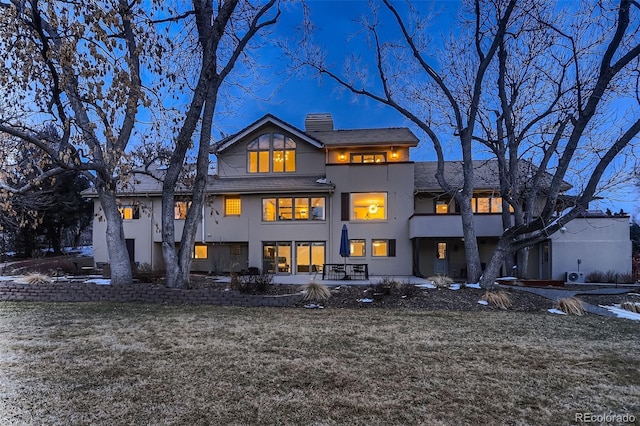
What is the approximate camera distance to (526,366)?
503cm

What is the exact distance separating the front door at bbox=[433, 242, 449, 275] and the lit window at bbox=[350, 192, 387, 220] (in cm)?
327

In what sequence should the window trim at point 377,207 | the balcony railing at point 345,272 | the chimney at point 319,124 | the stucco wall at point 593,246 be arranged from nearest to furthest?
the stucco wall at point 593,246 < the balcony railing at point 345,272 < the window trim at point 377,207 < the chimney at point 319,124

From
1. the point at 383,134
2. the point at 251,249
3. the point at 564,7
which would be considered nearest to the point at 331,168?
the point at 383,134

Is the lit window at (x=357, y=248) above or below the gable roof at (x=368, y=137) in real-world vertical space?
below

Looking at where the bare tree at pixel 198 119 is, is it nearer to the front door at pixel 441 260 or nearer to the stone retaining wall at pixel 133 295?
the stone retaining wall at pixel 133 295

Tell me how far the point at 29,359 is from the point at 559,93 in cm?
1527

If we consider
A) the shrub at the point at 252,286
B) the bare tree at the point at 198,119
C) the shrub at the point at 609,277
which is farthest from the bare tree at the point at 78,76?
the shrub at the point at 609,277

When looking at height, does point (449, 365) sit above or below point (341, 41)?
below

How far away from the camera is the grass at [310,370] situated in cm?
356

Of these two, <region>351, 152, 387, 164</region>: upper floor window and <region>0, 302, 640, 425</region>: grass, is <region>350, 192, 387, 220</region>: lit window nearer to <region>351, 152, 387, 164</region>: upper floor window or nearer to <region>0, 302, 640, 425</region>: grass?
<region>351, 152, 387, 164</region>: upper floor window

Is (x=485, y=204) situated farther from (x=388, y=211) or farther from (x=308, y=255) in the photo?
(x=308, y=255)

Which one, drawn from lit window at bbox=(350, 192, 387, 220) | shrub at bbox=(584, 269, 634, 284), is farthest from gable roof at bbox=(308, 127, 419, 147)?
shrub at bbox=(584, 269, 634, 284)

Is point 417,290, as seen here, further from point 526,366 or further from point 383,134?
point 383,134

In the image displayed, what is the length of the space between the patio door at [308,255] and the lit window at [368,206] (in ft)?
7.71
